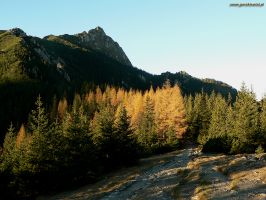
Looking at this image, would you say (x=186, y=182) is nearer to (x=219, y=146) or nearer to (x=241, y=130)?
(x=241, y=130)

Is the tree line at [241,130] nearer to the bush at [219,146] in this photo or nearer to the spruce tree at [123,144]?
the bush at [219,146]

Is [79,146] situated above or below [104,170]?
above

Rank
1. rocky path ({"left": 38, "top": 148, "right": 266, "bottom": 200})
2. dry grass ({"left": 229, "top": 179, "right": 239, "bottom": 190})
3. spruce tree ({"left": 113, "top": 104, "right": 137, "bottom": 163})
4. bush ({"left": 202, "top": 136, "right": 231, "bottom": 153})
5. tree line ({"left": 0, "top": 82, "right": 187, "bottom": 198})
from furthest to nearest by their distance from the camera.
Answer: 1. bush ({"left": 202, "top": 136, "right": 231, "bottom": 153})
2. spruce tree ({"left": 113, "top": 104, "right": 137, "bottom": 163})
3. tree line ({"left": 0, "top": 82, "right": 187, "bottom": 198})
4. dry grass ({"left": 229, "top": 179, "right": 239, "bottom": 190})
5. rocky path ({"left": 38, "top": 148, "right": 266, "bottom": 200})

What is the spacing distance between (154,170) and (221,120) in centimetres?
3524

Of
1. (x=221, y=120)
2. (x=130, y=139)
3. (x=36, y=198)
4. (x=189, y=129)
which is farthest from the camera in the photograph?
(x=189, y=129)

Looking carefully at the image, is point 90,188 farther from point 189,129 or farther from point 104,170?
point 189,129

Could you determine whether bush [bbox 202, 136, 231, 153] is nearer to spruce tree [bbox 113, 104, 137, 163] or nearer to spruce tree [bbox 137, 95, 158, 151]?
spruce tree [bbox 137, 95, 158, 151]

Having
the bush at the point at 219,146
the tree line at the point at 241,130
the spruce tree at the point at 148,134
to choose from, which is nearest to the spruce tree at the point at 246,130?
the tree line at the point at 241,130

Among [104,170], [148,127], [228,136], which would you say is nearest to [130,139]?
[104,170]

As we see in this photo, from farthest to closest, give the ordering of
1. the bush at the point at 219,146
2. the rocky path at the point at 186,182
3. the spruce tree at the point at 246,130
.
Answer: the bush at the point at 219,146
the spruce tree at the point at 246,130
the rocky path at the point at 186,182

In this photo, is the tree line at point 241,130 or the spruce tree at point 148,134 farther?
the spruce tree at point 148,134

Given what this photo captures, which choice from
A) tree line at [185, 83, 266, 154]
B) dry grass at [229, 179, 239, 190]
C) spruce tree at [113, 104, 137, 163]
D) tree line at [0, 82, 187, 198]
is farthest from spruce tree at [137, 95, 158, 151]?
dry grass at [229, 179, 239, 190]

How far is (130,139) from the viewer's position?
2295 inches

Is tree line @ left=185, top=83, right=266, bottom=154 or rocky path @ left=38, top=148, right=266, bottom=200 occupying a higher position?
tree line @ left=185, top=83, right=266, bottom=154
